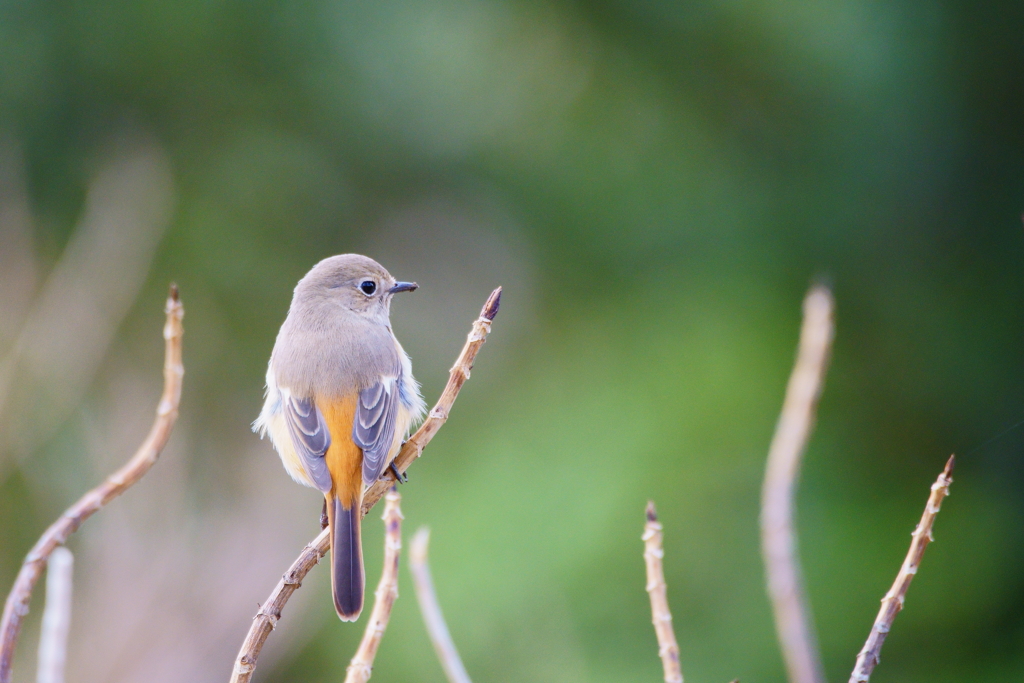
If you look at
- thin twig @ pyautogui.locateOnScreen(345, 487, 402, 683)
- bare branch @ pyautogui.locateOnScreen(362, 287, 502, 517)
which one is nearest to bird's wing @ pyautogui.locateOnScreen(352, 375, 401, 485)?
bare branch @ pyautogui.locateOnScreen(362, 287, 502, 517)

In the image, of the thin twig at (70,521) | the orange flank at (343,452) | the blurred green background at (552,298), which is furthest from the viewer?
the blurred green background at (552,298)

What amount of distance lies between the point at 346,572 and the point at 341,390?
0.78 m

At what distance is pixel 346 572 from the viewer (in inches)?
77.4

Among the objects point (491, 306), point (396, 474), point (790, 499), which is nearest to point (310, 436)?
point (396, 474)

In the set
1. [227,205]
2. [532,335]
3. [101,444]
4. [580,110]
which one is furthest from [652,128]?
[101,444]

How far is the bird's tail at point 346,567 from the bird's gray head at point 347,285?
89 cm

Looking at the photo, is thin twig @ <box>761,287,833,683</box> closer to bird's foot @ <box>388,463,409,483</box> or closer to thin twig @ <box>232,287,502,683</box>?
thin twig @ <box>232,287,502,683</box>

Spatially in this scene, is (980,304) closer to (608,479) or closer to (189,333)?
(608,479)

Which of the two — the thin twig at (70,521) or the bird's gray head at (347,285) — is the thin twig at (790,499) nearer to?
the thin twig at (70,521)

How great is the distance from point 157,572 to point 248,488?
38.9 inches

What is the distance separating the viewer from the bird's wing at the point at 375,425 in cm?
240

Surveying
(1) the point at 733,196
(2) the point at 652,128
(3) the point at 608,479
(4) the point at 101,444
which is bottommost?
(3) the point at 608,479

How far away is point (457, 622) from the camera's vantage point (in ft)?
18.0

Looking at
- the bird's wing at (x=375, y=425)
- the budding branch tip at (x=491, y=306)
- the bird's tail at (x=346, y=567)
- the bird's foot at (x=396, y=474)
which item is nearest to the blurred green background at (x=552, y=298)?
the bird's wing at (x=375, y=425)
